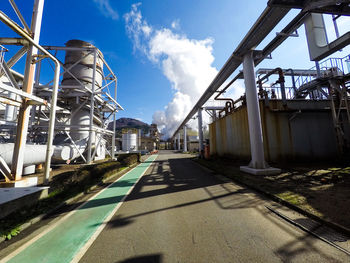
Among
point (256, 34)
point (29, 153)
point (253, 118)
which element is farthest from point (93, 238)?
point (256, 34)

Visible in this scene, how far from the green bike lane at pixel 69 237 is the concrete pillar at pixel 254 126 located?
261 inches

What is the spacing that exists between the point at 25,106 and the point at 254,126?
31.8 ft

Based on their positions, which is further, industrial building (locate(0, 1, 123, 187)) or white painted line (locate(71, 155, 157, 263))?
industrial building (locate(0, 1, 123, 187))

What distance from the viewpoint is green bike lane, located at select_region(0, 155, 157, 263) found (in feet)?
7.31

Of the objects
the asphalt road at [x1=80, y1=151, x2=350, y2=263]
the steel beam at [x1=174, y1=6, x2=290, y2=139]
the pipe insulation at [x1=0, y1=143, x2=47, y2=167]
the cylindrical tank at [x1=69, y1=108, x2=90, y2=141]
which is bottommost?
the asphalt road at [x1=80, y1=151, x2=350, y2=263]

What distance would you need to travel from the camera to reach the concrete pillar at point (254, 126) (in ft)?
23.6

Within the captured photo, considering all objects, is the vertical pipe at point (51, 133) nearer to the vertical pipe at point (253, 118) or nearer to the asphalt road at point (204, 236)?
the asphalt road at point (204, 236)

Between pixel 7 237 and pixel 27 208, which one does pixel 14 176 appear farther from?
pixel 7 237

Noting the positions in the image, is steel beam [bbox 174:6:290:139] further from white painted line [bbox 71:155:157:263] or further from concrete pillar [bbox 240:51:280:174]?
white painted line [bbox 71:155:157:263]

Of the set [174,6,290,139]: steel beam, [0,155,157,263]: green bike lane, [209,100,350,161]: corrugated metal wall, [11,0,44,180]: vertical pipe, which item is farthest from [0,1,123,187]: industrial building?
[209,100,350,161]: corrugated metal wall

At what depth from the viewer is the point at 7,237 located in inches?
106

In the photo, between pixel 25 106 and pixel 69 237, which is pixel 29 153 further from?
pixel 69 237

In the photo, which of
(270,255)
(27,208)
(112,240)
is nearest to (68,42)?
(27,208)

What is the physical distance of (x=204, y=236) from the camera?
2.64 m
